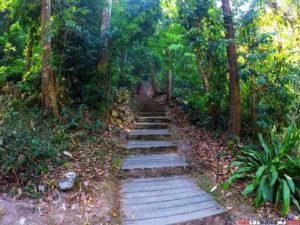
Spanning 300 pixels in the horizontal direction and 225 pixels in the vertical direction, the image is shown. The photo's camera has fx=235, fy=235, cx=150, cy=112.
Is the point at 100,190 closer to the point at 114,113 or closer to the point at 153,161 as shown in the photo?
the point at 153,161

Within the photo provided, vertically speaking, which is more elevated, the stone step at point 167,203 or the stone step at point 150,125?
the stone step at point 150,125

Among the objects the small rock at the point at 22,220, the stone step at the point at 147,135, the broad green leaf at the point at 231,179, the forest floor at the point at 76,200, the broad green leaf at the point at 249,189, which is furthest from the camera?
the stone step at the point at 147,135

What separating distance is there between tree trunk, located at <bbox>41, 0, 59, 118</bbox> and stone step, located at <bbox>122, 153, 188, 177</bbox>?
6.96ft

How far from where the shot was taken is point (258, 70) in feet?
18.4

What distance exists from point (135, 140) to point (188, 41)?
2939mm

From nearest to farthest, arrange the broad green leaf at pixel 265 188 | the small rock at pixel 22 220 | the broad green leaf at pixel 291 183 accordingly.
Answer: the small rock at pixel 22 220
the broad green leaf at pixel 291 183
the broad green leaf at pixel 265 188

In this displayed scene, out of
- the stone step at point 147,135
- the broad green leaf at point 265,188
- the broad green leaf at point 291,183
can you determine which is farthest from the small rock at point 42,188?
the broad green leaf at point 291,183

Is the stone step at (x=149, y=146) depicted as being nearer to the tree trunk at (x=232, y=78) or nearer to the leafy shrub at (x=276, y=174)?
the tree trunk at (x=232, y=78)

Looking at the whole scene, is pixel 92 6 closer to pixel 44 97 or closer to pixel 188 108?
pixel 44 97

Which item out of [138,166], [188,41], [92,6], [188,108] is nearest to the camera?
[138,166]

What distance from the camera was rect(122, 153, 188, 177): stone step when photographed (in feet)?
15.6

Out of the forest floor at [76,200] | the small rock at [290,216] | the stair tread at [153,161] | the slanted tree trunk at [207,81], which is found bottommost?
the small rock at [290,216]

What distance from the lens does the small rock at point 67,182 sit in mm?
3738

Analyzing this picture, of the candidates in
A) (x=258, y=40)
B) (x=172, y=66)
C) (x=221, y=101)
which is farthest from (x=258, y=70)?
(x=172, y=66)
